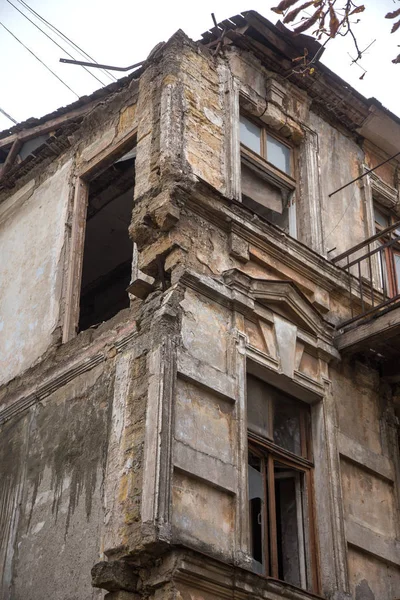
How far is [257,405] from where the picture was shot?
30.1ft

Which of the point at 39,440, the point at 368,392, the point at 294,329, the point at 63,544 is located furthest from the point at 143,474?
the point at 368,392

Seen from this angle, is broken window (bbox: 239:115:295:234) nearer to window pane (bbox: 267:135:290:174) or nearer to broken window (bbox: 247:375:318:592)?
window pane (bbox: 267:135:290:174)

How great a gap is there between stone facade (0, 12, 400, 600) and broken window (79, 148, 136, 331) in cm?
68

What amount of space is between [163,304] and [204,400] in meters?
0.91

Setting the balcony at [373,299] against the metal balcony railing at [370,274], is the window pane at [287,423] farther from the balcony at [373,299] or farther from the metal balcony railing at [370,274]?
the metal balcony railing at [370,274]

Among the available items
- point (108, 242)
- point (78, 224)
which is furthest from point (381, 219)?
point (78, 224)

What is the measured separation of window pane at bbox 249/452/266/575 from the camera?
8422mm

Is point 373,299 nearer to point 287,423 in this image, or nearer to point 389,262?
point 389,262

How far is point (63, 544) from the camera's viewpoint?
8.38 m

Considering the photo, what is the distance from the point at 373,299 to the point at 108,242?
4.65m

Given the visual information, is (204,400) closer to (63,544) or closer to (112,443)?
(112,443)

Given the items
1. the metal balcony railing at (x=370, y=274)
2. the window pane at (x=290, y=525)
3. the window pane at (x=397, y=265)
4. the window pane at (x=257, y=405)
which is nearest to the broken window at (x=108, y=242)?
the metal balcony railing at (x=370, y=274)

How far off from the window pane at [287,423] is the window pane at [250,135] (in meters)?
3.06

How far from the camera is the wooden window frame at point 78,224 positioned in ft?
33.2
